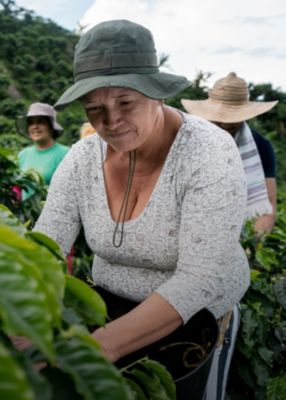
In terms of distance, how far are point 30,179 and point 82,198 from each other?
182cm

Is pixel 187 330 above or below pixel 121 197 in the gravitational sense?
below

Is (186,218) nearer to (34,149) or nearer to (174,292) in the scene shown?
(174,292)

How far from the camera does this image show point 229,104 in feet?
9.05

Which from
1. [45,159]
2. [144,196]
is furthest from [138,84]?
[45,159]

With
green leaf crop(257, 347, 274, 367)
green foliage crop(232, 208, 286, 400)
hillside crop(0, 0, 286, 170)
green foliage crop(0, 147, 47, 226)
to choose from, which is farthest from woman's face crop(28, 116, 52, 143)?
hillside crop(0, 0, 286, 170)

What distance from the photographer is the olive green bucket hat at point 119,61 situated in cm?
112

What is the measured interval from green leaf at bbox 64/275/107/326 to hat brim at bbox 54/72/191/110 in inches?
21.4

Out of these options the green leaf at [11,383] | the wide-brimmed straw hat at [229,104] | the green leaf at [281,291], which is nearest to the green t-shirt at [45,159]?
the wide-brimmed straw hat at [229,104]

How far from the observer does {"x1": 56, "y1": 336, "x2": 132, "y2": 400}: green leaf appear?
521 millimetres

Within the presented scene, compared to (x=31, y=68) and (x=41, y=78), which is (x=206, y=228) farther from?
(x=31, y=68)

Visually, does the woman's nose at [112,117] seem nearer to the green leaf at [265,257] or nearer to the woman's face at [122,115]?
the woman's face at [122,115]

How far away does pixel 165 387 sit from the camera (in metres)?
0.84

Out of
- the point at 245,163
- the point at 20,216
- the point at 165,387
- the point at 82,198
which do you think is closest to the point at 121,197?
the point at 82,198

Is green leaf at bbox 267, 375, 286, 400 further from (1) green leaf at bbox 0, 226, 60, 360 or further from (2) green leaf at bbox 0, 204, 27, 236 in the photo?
(1) green leaf at bbox 0, 226, 60, 360
